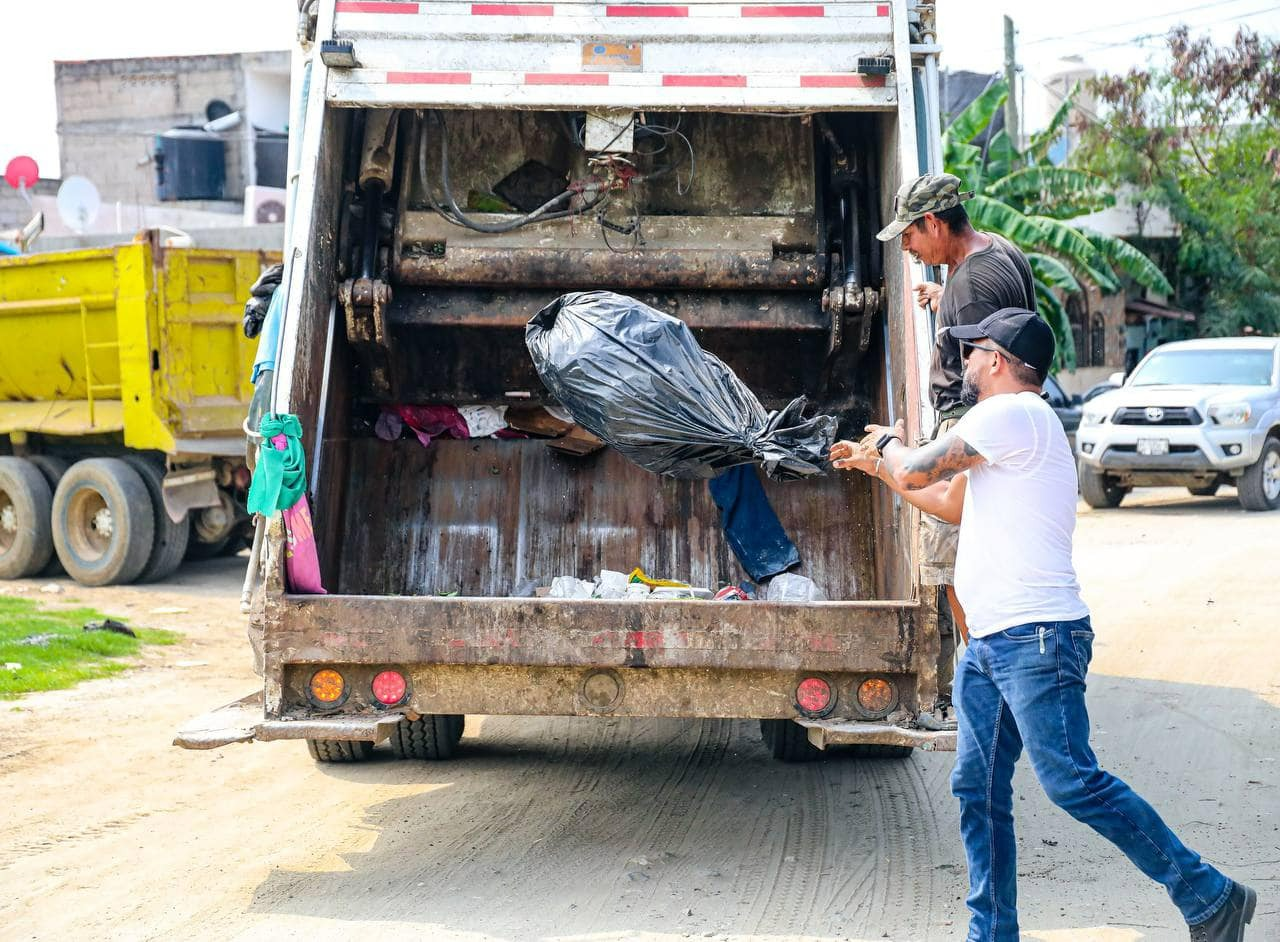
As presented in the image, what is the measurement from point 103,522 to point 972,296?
8039mm

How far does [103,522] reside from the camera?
10.5 meters

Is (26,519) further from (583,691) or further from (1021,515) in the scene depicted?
(1021,515)

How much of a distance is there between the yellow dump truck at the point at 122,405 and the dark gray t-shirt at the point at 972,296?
677 cm

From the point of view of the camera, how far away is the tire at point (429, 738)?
5.21 m

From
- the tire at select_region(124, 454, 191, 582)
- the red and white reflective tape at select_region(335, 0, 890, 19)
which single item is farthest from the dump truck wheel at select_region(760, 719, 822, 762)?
the tire at select_region(124, 454, 191, 582)

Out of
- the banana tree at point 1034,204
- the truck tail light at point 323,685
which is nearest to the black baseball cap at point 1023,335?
the truck tail light at point 323,685

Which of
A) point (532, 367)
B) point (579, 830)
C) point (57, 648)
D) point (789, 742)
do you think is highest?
point (532, 367)

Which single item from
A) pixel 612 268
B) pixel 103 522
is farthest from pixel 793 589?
pixel 103 522

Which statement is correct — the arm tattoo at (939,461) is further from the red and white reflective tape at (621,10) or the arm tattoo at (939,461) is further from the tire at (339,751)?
the tire at (339,751)

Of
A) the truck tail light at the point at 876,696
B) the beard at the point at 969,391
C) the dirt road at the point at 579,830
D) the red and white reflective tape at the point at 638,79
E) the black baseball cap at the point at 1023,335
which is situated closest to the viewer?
the black baseball cap at the point at 1023,335

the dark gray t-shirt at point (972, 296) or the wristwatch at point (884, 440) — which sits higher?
the dark gray t-shirt at point (972, 296)

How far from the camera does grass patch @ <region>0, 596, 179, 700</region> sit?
22.4ft

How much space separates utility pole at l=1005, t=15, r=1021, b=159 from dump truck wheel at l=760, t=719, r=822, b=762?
13966 millimetres

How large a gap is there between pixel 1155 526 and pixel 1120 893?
28.4ft
